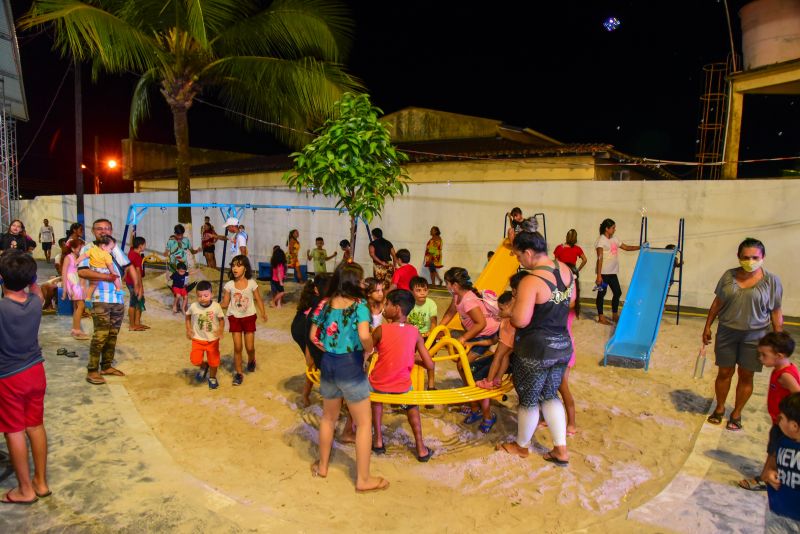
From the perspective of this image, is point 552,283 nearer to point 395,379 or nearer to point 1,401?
point 395,379

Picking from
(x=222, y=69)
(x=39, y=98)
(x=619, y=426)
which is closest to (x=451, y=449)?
(x=619, y=426)

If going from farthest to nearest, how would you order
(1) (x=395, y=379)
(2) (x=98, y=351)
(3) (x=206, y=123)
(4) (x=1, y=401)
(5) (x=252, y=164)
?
(3) (x=206, y=123) → (5) (x=252, y=164) → (2) (x=98, y=351) → (1) (x=395, y=379) → (4) (x=1, y=401)

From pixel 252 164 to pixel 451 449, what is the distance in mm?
20494

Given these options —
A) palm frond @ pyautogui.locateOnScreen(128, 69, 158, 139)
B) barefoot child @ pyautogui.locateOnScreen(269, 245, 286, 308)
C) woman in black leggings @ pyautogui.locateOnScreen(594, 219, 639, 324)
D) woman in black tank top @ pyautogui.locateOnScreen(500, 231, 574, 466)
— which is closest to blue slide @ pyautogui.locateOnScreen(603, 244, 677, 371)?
woman in black leggings @ pyautogui.locateOnScreen(594, 219, 639, 324)

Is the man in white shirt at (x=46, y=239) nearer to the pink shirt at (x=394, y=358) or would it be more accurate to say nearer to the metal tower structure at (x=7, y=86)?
the metal tower structure at (x=7, y=86)

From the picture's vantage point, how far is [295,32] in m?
12.0

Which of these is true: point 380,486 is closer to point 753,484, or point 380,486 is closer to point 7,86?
point 753,484

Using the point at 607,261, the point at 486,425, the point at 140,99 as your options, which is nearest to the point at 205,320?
the point at 486,425

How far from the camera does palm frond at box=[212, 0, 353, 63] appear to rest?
1198 centimetres

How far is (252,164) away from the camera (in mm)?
23375

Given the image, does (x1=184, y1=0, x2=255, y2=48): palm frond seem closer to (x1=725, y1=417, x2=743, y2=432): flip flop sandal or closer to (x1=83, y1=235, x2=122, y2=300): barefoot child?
(x1=83, y1=235, x2=122, y2=300): barefoot child

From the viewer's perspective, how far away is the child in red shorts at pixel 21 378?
3.64 m

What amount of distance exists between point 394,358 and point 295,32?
9825mm

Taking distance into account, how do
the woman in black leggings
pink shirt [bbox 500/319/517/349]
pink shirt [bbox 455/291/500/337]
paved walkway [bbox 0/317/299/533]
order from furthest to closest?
the woman in black leggings → pink shirt [bbox 455/291/500/337] → pink shirt [bbox 500/319/517/349] → paved walkway [bbox 0/317/299/533]
